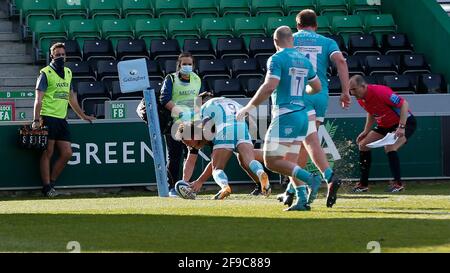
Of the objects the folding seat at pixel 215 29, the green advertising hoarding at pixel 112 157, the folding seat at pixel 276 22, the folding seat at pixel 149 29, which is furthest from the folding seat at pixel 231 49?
the green advertising hoarding at pixel 112 157

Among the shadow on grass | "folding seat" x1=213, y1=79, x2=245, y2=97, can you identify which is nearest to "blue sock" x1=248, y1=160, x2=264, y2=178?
the shadow on grass

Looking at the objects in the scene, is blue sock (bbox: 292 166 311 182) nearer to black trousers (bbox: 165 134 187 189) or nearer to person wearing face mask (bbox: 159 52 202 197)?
person wearing face mask (bbox: 159 52 202 197)

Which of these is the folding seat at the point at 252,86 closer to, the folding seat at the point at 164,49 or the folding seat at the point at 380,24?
the folding seat at the point at 164,49

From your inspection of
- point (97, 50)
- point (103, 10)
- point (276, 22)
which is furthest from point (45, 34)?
point (276, 22)

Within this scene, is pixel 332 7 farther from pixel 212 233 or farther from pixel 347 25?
pixel 212 233

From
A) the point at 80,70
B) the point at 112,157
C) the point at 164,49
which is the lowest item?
the point at 112,157

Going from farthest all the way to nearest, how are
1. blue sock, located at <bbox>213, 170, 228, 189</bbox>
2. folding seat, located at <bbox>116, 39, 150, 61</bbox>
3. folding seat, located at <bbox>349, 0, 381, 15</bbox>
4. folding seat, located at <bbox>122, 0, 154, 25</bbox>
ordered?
folding seat, located at <bbox>349, 0, 381, 15</bbox>, folding seat, located at <bbox>122, 0, 154, 25</bbox>, folding seat, located at <bbox>116, 39, 150, 61</bbox>, blue sock, located at <bbox>213, 170, 228, 189</bbox>

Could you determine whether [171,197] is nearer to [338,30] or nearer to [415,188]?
[415,188]

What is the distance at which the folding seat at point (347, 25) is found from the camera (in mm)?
25422

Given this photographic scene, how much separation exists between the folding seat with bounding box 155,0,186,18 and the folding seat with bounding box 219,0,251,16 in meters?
0.80

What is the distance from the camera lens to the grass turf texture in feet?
32.6

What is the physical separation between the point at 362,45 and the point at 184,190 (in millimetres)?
9464

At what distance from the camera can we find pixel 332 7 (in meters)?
26.4
